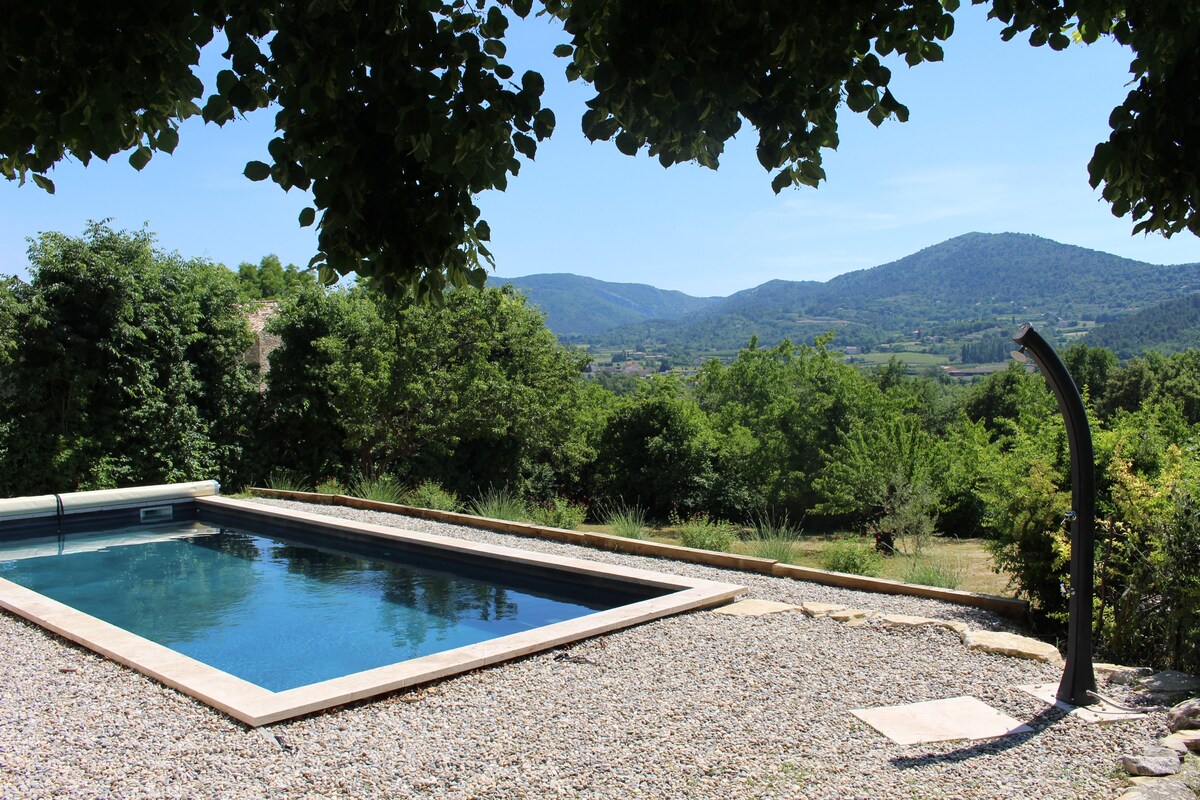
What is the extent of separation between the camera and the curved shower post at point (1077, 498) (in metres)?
4.71

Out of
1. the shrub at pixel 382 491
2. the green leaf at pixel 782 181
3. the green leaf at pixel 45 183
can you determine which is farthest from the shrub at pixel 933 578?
the shrub at pixel 382 491

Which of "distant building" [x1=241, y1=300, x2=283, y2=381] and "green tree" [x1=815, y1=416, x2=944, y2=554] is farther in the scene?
"distant building" [x1=241, y1=300, x2=283, y2=381]

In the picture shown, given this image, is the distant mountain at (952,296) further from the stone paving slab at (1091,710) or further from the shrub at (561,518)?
the stone paving slab at (1091,710)

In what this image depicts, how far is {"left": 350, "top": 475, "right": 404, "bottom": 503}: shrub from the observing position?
44.1 ft

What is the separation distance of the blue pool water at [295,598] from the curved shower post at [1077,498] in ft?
12.4

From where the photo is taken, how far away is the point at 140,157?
2.65m

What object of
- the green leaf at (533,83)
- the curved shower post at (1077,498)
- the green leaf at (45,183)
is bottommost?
the curved shower post at (1077,498)

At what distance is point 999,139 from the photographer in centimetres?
494

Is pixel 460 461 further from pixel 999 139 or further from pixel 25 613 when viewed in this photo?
pixel 999 139

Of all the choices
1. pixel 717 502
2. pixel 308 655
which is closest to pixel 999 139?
pixel 308 655

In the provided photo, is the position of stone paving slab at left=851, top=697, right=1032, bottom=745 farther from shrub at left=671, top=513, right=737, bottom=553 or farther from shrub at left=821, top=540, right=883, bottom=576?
shrub at left=671, top=513, right=737, bottom=553

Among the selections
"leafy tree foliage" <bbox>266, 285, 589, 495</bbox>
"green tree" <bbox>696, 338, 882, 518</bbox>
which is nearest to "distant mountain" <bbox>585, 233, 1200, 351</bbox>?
"green tree" <bbox>696, 338, 882, 518</bbox>

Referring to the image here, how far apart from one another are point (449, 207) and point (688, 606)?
15.5 ft

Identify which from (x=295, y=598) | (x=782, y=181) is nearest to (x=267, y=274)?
(x=295, y=598)
